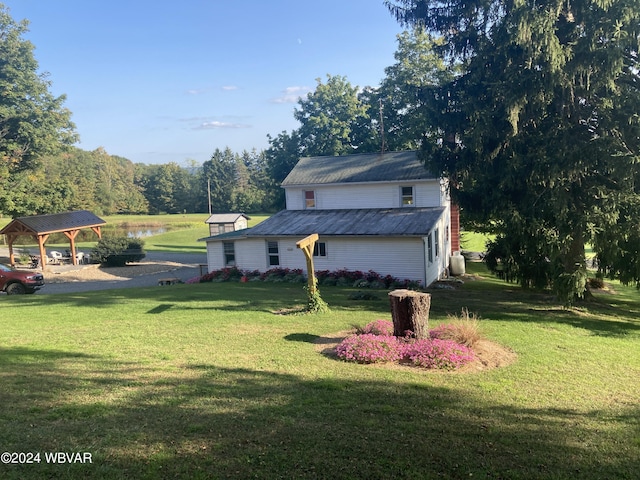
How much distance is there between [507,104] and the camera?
13.6 m

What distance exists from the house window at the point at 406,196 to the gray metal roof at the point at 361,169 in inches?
26.4

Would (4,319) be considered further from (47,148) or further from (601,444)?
(47,148)

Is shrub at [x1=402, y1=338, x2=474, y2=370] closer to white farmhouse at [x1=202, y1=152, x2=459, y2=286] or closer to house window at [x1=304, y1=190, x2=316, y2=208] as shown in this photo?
white farmhouse at [x1=202, y1=152, x2=459, y2=286]

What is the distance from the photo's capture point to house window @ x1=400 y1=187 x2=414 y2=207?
25.1 m

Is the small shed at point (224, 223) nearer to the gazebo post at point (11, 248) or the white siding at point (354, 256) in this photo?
the white siding at point (354, 256)

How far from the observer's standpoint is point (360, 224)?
2323 centimetres

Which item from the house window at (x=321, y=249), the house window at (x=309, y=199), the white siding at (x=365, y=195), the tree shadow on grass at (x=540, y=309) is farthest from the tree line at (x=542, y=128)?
the house window at (x=309, y=199)

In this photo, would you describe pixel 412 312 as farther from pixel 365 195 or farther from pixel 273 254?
pixel 365 195

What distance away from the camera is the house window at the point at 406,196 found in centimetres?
2509

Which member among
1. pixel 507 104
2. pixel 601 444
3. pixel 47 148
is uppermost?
pixel 47 148

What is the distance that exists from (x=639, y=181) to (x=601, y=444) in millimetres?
11385

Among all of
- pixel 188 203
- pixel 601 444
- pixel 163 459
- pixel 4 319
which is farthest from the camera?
pixel 188 203

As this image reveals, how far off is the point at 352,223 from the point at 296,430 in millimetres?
18772

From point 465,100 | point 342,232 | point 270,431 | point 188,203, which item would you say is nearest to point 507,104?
point 465,100
